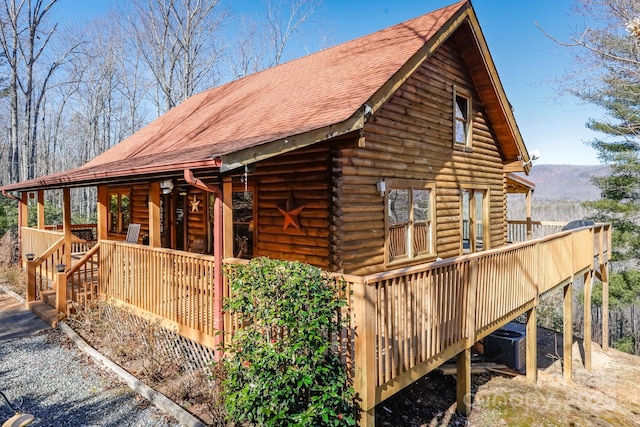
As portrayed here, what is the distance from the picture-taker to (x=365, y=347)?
3828 millimetres

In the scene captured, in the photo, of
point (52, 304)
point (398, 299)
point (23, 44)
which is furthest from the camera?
point (23, 44)

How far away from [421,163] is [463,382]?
14.7ft

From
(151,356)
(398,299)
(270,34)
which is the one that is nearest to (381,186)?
(398,299)

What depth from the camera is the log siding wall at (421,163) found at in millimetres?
6676

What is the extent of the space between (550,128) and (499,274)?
20140 mm

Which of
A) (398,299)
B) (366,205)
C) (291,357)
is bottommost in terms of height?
(291,357)

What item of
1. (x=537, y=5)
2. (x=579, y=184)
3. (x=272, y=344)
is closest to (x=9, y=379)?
(x=272, y=344)

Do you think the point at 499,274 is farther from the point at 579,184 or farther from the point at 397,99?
the point at 579,184

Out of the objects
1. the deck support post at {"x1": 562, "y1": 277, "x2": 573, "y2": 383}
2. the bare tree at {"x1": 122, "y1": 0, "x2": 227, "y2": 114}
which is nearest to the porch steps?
the deck support post at {"x1": 562, "y1": 277, "x2": 573, "y2": 383}

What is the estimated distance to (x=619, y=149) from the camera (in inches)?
811

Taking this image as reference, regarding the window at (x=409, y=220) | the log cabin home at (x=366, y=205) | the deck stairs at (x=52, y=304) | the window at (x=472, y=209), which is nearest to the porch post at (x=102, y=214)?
the log cabin home at (x=366, y=205)

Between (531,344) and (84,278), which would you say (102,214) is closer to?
(84,278)

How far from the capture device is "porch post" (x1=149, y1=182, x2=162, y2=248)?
6598 millimetres

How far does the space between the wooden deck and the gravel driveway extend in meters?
1.10
